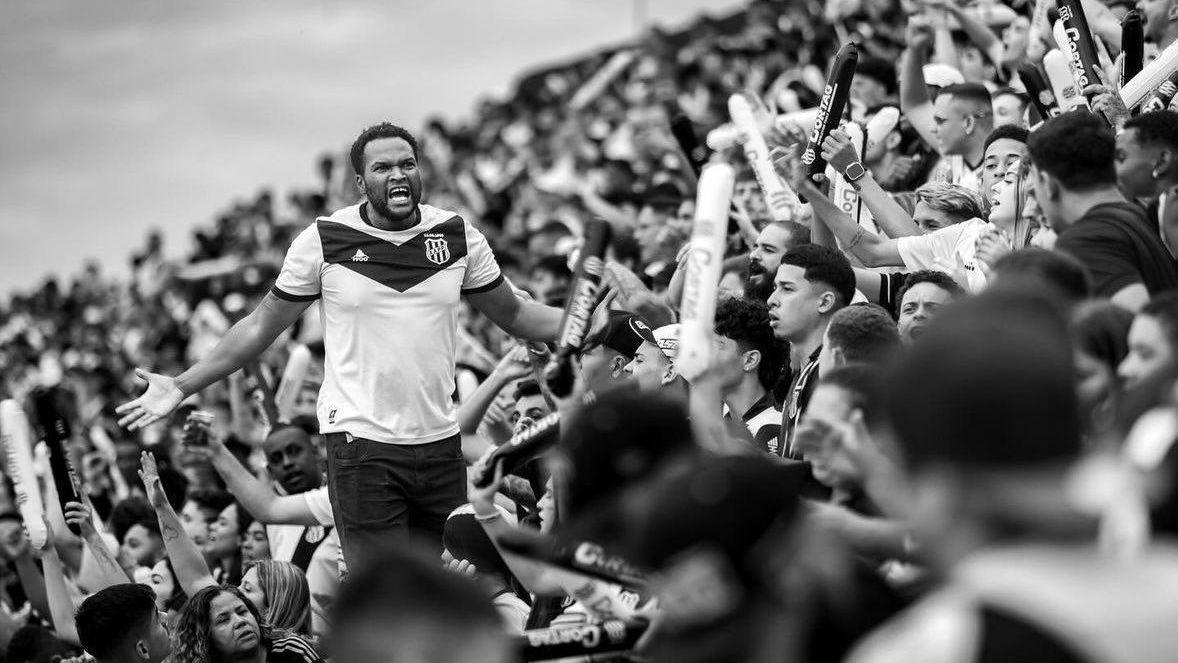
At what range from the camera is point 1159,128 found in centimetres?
512

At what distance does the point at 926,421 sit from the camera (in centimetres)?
255

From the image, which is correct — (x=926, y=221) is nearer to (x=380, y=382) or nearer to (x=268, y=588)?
(x=380, y=382)

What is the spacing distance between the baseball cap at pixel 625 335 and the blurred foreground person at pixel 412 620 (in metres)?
3.89

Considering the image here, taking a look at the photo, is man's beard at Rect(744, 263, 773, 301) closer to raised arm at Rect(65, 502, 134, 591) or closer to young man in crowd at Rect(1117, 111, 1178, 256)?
young man in crowd at Rect(1117, 111, 1178, 256)

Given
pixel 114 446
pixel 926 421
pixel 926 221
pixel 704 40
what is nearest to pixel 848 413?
pixel 926 421

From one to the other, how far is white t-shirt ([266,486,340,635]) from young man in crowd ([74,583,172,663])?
0.91 m

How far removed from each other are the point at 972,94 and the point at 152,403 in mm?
4529

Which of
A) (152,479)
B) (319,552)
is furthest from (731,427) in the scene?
(319,552)

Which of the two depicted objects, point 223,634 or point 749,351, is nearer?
point 223,634

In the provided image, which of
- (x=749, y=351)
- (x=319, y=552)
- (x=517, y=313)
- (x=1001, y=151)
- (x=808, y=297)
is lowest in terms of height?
(x=319, y=552)

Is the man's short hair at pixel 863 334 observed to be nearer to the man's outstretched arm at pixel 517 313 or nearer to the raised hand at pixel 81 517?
the man's outstretched arm at pixel 517 313

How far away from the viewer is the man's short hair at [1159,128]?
510 cm

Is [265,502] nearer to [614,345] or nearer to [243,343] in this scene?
[243,343]

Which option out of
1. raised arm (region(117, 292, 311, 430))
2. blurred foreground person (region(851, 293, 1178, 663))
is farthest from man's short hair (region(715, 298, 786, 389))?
blurred foreground person (region(851, 293, 1178, 663))
